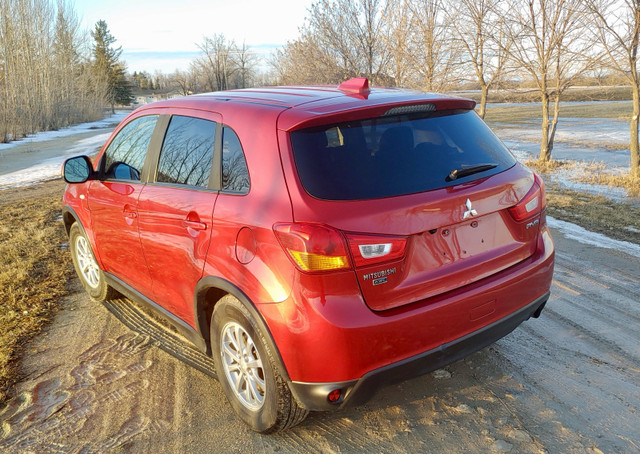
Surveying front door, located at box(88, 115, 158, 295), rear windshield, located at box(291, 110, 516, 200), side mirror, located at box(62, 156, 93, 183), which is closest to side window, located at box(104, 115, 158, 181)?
front door, located at box(88, 115, 158, 295)

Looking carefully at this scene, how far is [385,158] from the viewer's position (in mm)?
2572

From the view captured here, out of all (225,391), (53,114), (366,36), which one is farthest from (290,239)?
(53,114)

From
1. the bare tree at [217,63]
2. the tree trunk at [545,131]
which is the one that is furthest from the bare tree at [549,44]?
the bare tree at [217,63]

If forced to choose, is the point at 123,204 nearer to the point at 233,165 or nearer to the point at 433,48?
the point at 233,165

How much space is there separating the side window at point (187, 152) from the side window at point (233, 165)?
14 cm

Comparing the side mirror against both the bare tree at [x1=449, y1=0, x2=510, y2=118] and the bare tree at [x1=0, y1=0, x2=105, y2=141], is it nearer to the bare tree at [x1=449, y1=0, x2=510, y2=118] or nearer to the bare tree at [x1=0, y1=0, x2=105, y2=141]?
the bare tree at [x1=449, y1=0, x2=510, y2=118]

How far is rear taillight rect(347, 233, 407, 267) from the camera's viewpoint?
2.31m

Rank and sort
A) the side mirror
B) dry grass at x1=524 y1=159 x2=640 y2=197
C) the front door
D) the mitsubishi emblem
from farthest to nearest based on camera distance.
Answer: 1. dry grass at x1=524 y1=159 x2=640 y2=197
2. the side mirror
3. the front door
4. the mitsubishi emblem

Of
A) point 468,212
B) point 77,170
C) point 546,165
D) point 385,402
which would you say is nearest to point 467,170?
point 468,212

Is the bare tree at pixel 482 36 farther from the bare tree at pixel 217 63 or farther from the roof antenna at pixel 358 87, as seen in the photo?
the bare tree at pixel 217 63

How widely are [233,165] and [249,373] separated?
114cm

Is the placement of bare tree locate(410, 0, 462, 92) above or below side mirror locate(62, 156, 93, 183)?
above

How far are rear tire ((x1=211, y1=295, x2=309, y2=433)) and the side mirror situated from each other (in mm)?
1954

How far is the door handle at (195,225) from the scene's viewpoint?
9.46 feet
